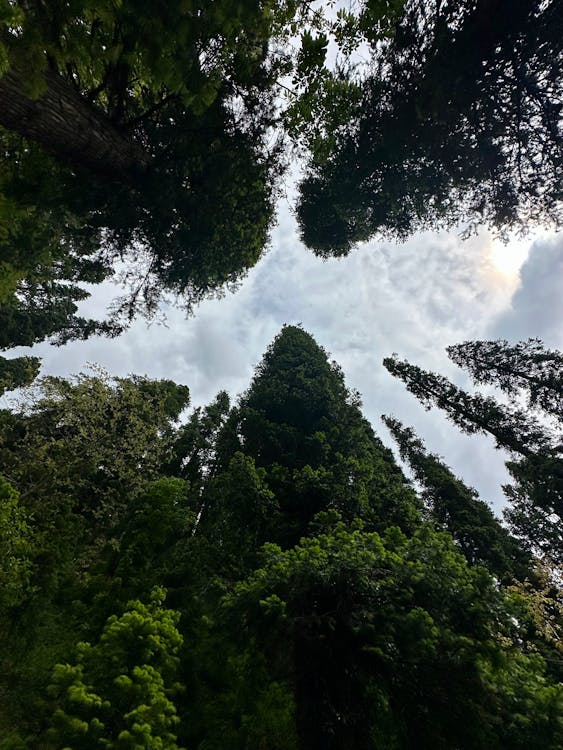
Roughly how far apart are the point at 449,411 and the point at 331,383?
693cm

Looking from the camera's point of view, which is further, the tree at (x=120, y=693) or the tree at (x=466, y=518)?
the tree at (x=466, y=518)

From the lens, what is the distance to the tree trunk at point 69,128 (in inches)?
179

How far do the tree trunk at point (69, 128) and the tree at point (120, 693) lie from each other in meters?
7.33

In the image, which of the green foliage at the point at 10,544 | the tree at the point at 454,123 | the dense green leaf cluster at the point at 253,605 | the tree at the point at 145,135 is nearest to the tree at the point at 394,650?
the dense green leaf cluster at the point at 253,605

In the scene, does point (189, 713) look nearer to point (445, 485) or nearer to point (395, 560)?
point (395, 560)

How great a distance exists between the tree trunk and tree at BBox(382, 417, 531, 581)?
18519 millimetres

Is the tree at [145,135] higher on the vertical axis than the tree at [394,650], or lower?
higher

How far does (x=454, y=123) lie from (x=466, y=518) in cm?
1981

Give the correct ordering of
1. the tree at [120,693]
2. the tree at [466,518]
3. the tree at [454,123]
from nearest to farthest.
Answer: the tree at [120,693], the tree at [454,123], the tree at [466,518]

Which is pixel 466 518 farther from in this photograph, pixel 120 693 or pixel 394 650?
pixel 120 693

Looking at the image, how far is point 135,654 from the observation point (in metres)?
4.83

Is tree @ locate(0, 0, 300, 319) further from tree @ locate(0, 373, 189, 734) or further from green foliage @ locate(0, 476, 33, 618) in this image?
green foliage @ locate(0, 476, 33, 618)

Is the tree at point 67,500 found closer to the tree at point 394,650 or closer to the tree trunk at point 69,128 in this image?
the tree at point 394,650

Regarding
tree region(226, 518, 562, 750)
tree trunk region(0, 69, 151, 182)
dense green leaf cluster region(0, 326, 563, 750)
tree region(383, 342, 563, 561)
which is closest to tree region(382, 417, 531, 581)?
tree region(383, 342, 563, 561)
